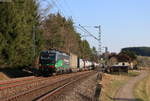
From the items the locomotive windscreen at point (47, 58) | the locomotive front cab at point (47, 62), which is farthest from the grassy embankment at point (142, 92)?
the locomotive windscreen at point (47, 58)

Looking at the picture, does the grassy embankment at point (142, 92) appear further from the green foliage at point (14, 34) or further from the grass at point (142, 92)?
the green foliage at point (14, 34)

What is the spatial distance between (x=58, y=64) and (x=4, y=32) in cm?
1136

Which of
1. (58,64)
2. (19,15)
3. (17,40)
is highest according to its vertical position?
(19,15)

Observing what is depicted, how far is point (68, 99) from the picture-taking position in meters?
16.4

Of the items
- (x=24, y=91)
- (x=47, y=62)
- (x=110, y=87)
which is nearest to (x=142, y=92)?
(x=110, y=87)

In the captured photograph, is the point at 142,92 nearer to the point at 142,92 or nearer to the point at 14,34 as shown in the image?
the point at 142,92

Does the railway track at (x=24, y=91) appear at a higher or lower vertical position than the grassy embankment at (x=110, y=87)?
higher

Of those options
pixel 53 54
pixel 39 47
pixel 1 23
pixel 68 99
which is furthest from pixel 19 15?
pixel 68 99

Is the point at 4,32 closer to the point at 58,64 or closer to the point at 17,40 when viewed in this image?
the point at 17,40

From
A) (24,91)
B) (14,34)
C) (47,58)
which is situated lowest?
(24,91)

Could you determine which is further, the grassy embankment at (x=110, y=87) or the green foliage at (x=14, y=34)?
the green foliage at (x=14, y=34)

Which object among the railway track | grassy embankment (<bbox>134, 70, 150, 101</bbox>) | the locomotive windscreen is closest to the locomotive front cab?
the locomotive windscreen

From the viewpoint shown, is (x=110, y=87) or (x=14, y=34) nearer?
(x=110, y=87)

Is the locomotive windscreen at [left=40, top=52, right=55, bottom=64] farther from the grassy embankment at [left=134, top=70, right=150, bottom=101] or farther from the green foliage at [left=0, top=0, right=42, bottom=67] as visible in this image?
the grassy embankment at [left=134, top=70, right=150, bottom=101]
